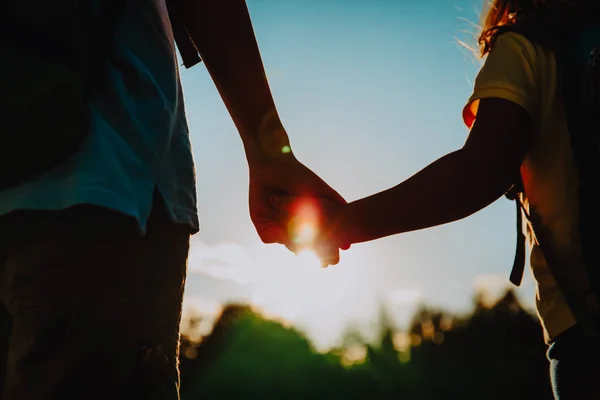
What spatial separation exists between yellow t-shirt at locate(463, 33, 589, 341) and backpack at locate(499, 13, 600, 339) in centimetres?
3

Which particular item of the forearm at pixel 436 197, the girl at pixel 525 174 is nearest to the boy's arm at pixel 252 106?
the forearm at pixel 436 197

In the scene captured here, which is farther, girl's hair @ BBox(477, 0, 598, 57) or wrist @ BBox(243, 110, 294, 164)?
wrist @ BBox(243, 110, 294, 164)

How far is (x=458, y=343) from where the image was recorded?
43531 mm

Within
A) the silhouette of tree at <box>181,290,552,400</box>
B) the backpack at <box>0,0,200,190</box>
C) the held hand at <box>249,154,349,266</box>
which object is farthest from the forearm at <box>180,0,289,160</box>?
the silhouette of tree at <box>181,290,552,400</box>

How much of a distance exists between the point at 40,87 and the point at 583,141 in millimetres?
1161

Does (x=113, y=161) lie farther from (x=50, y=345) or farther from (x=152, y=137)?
(x=50, y=345)

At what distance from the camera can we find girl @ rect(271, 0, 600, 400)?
137 cm

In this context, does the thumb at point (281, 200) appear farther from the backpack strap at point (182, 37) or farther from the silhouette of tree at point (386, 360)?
the silhouette of tree at point (386, 360)

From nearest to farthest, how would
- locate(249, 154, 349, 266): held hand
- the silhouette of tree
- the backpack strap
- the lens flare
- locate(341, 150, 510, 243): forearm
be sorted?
locate(341, 150, 510, 243): forearm < the backpack strap < the lens flare < locate(249, 154, 349, 266): held hand < the silhouette of tree

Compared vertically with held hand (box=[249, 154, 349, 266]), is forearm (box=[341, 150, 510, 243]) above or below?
below

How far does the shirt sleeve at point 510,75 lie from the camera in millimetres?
1456

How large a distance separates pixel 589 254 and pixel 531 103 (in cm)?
42

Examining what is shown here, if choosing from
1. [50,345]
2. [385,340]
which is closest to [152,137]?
[50,345]

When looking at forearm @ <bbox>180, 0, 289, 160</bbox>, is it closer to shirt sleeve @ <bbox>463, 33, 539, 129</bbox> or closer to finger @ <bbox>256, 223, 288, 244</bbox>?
finger @ <bbox>256, 223, 288, 244</bbox>
